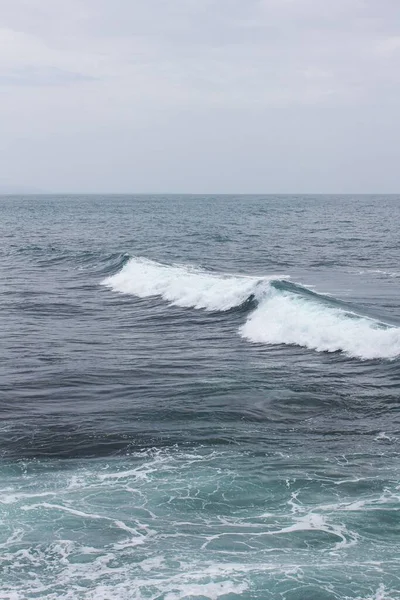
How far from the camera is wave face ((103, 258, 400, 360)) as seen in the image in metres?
25.7

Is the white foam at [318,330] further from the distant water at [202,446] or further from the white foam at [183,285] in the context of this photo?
the white foam at [183,285]

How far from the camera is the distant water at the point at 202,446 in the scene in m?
11.7

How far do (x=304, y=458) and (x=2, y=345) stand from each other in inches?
566

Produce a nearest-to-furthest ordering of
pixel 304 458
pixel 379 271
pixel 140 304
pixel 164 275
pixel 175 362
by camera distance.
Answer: pixel 304 458, pixel 175 362, pixel 140 304, pixel 164 275, pixel 379 271

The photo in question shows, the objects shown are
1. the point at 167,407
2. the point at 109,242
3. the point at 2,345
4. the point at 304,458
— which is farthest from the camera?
the point at 109,242

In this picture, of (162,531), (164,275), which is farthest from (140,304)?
(162,531)

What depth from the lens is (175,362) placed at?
23953 millimetres

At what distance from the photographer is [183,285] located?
39.7 m

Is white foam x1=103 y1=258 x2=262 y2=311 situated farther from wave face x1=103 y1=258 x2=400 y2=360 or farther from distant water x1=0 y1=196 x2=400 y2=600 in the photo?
distant water x1=0 y1=196 x2=400 y2=600

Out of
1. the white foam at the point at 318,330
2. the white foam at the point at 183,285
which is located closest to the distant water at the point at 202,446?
the white foam at the point at 318,330

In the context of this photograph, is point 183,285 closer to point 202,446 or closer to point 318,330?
point 318,330

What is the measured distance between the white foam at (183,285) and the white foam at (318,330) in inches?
127

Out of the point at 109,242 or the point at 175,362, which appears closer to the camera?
the point at 175,362

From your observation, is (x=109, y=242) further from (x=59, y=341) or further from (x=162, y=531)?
(x=162, y=531)
